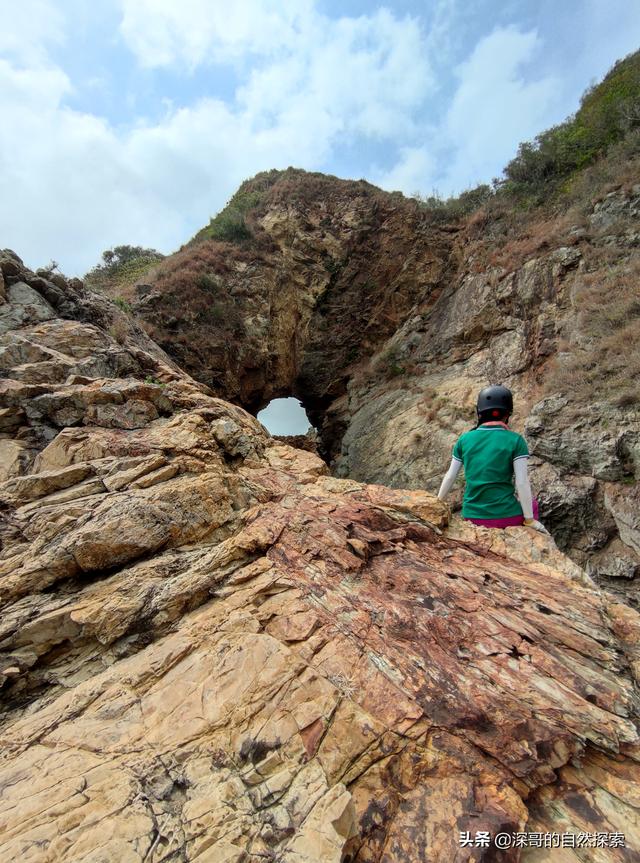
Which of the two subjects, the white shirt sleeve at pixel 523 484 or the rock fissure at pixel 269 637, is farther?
the white shirt sleeve at pixel 523 484

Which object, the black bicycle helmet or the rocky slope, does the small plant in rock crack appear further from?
the black bicycle helmet

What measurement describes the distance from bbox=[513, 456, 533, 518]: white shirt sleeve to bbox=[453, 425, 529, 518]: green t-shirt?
91 millimetres

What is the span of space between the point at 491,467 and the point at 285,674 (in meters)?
3.50

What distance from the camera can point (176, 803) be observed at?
2.50m

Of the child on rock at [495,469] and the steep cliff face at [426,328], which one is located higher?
the steep cliff face at [426,328]

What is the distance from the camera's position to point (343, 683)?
3.22 meters

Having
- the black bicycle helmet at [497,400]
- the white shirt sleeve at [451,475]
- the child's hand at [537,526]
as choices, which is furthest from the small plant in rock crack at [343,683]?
the black bicycle helmet at [497,400]

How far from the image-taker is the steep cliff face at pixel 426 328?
885 cm

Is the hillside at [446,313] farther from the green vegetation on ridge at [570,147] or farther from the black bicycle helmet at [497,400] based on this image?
the black bicycle helmet at [497,400]

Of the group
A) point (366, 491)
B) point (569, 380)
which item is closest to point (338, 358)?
point (569, 380)

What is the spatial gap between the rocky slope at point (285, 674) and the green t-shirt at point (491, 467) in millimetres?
347

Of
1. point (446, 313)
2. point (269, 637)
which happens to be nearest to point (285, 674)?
point (269, 637)

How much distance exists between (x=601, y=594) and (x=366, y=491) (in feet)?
10.8

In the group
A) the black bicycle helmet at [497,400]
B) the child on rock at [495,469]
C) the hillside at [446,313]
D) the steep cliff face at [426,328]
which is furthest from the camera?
the hillside at [446,313]
